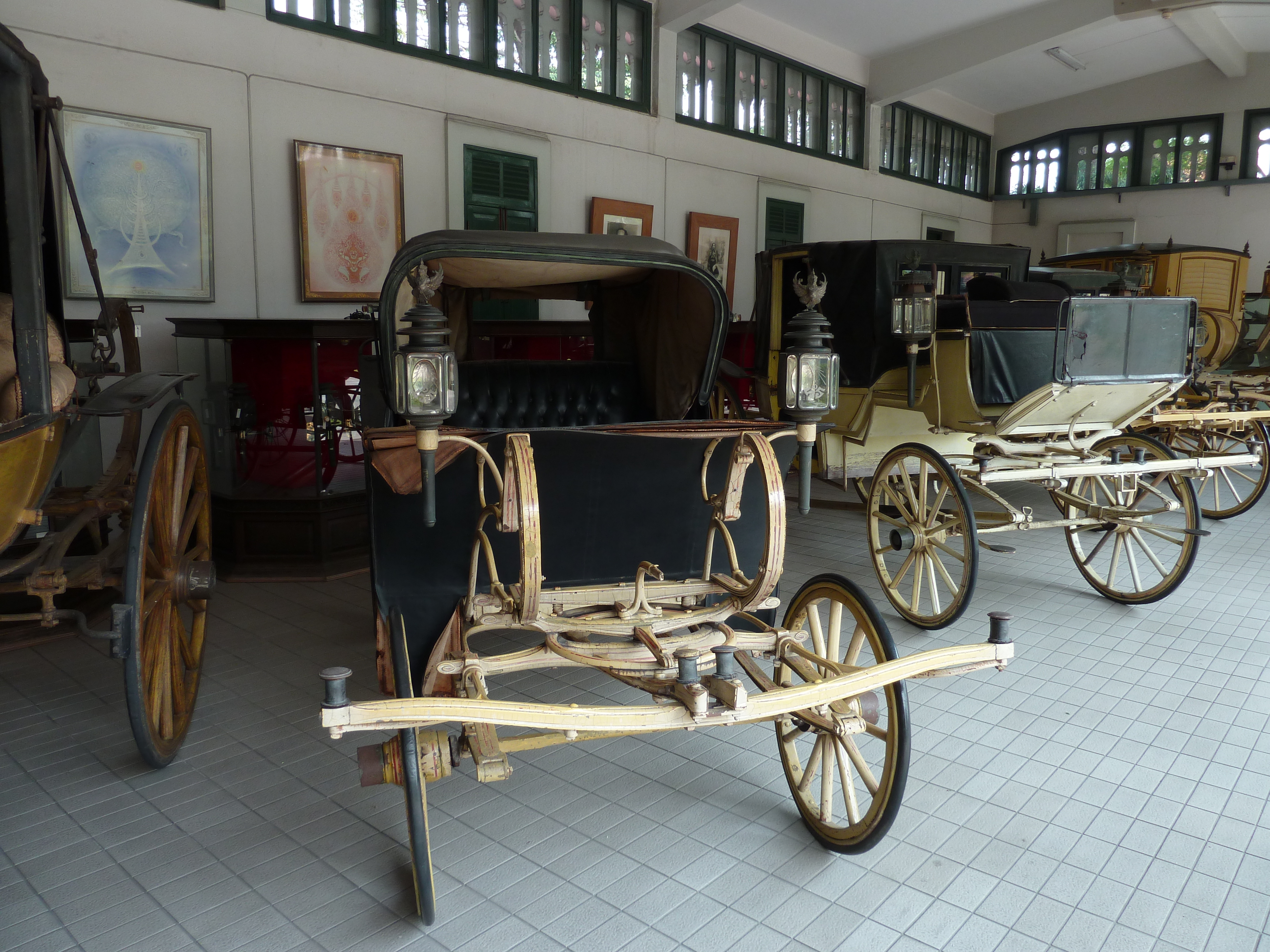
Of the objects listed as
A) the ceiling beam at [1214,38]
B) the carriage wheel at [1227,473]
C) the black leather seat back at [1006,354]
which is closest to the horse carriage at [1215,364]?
the carriage wheel at [1227,473]

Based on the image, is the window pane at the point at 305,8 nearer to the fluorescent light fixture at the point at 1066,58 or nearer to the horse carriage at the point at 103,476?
the horse carriage at the point at 103,476

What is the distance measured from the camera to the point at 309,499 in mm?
4832

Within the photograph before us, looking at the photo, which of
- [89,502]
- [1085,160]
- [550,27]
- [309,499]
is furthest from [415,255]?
[1085,160]

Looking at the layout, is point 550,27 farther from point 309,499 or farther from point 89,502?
point 89,502

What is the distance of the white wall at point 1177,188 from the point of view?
12.0 metres

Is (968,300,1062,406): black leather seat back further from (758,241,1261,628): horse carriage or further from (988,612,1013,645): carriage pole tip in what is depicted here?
(988,612,1013,645): carriage pole tip

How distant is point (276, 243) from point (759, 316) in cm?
310

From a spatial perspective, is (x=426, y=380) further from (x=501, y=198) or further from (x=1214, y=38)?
(x=1214, y=38)

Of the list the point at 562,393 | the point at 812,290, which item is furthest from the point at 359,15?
the point at 812,290

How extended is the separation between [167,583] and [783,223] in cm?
842

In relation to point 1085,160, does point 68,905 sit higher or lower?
lower

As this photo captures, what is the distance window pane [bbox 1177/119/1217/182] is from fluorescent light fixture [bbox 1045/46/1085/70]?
5.58 feet

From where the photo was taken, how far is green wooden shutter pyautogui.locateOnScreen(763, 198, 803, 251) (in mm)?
9867

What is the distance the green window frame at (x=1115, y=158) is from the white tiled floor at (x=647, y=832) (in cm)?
1133
